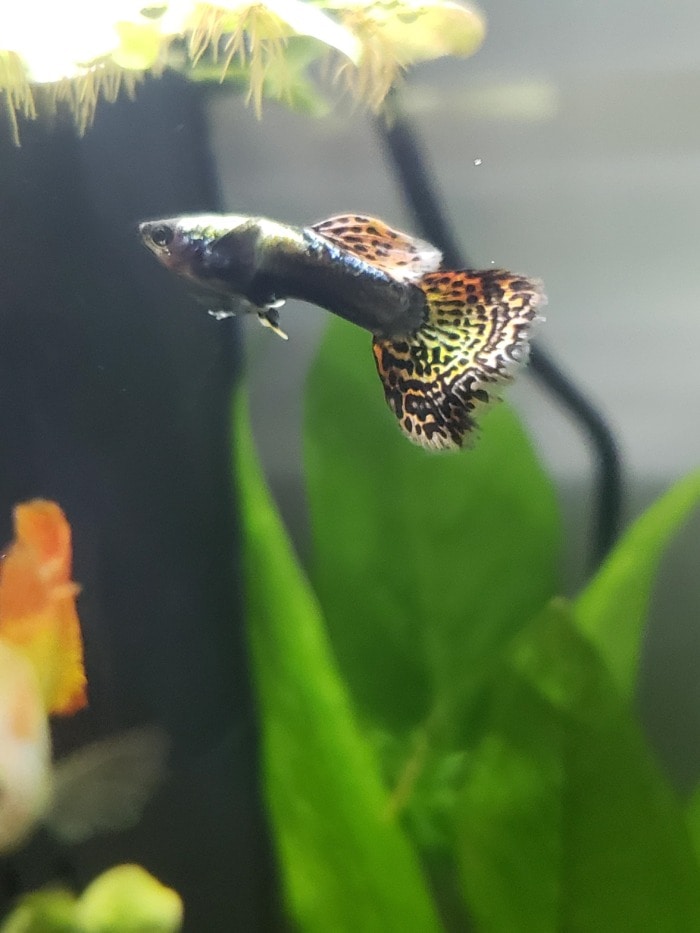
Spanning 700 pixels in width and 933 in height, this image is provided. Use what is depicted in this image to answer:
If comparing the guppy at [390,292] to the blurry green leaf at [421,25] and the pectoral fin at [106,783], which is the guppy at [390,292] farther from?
the pectoral fin at [106,783]

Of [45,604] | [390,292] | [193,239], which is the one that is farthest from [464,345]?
[45,604]

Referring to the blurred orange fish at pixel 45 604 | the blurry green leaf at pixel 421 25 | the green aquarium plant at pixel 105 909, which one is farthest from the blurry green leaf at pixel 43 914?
the blurry green leaf at pixel 421 25

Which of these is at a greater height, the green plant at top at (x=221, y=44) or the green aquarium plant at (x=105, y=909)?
the green plant at top at (x=221, y=44)

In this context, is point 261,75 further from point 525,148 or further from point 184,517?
point 184,517

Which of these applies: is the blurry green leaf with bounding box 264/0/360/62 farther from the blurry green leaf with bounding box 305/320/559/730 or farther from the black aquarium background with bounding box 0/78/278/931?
the blurry green leaf with bounding box 305/320/559/730

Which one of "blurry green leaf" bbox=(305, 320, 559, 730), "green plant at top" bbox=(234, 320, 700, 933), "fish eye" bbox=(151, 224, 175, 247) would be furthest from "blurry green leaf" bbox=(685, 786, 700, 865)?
"fish eye" bbox=(151, 224, 175, 247)

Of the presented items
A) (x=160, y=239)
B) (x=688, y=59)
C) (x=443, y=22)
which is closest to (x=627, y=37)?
(x=688, y=59)
